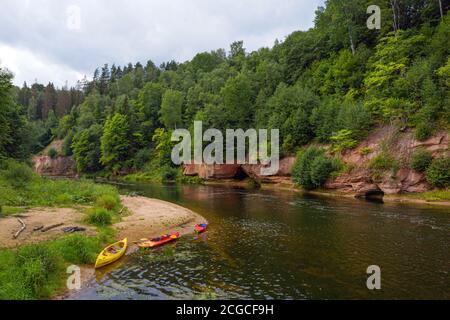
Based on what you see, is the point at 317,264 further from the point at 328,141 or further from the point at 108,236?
the point at 328,141

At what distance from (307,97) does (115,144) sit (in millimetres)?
56493

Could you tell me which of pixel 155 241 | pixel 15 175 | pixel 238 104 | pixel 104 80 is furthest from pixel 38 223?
pixel 104 80

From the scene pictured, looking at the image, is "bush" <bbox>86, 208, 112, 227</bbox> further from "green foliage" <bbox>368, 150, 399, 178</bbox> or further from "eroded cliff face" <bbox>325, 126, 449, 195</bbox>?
"green foliage" <bbox>368, 150, 399, 178</bbox>

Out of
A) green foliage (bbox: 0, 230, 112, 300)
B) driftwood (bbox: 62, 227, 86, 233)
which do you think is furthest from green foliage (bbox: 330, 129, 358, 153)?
green foliage (bbox: 0, 230, 112, 300)

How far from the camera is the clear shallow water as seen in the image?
14.3 metres

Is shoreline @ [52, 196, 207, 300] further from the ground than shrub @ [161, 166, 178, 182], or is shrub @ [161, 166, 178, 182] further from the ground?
shrub @ [161, 166, 178, 182]

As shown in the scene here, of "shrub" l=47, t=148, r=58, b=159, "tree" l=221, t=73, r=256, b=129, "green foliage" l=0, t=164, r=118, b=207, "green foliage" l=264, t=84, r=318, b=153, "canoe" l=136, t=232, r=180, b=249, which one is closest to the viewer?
"canoe" l=136, t=232, r=180, b=249

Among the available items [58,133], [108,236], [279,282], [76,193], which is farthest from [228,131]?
[58,133]

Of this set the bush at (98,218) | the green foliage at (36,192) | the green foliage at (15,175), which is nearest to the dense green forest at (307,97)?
the green foliage at (15,175)

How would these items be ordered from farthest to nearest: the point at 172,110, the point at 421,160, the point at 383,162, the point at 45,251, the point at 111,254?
1. the point at 172,110
2. the point at 383,162
3. the point at 421,160
4. the point at 111,254
5. the point at 45,251

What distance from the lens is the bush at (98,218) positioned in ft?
80.5

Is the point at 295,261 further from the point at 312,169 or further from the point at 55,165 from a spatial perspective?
the point at 55,165

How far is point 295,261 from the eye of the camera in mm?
18391

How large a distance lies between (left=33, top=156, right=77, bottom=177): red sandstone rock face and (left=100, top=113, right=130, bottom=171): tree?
73.6 ft
